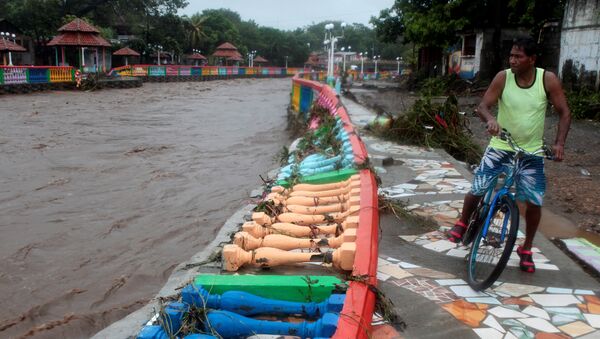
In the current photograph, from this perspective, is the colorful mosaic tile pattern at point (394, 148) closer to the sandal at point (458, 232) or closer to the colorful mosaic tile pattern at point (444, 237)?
the colorful mosaic tile pattern at point (444, 237)

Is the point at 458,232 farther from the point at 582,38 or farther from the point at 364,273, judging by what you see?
the point at 582,38

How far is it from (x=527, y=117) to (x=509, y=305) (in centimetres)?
128

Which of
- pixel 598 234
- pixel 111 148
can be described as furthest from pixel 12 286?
pixel 111 148

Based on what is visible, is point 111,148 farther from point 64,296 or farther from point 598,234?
point 598,234

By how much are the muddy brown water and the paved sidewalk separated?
205 cm

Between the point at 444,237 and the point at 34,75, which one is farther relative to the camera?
the point at 34,75

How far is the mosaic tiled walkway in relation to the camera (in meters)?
3.00

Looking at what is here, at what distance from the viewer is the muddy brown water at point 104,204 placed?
14.0 ft

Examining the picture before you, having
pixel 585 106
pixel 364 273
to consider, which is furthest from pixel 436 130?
pixel 585 106

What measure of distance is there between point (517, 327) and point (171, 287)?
213 centimetres

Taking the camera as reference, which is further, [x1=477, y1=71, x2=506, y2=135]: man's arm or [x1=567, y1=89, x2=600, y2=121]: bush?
[x1=567, y1=89, x2=600, y2=121]: bush

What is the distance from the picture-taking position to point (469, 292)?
347cm

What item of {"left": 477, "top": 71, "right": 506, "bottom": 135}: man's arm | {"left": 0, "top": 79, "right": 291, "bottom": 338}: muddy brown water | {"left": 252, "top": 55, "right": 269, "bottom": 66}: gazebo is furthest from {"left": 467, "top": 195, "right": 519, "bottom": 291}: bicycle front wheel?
{"left": 252, "top": 55, "right": 269, "bottom": 66}: gazebo

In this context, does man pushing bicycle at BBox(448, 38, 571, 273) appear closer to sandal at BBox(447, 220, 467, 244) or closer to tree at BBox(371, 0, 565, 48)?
sandal at BBox(447, 220, 467, 244)
